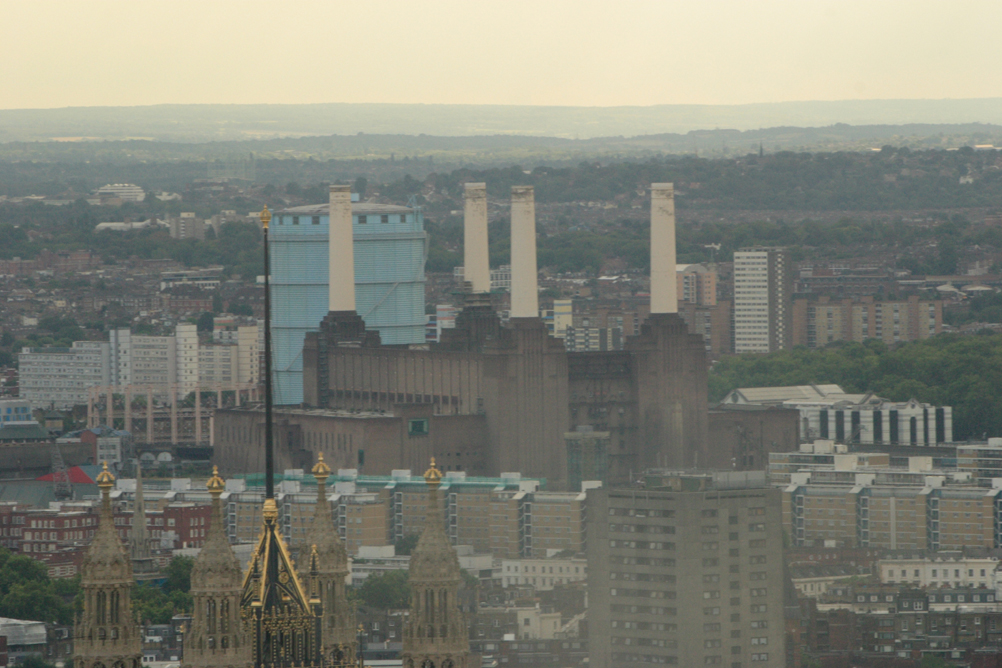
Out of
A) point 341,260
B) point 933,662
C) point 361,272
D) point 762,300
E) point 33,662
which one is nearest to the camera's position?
point 33,662

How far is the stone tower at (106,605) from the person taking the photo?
21406mm

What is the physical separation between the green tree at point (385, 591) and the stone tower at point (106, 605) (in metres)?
37.6

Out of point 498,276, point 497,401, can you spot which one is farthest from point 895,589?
point 498,276

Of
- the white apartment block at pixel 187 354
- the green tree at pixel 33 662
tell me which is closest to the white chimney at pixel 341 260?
the green tree at pixel 33 662

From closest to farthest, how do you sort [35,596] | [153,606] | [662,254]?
1. [153,606]
2. [35,596]
3. [662,254]

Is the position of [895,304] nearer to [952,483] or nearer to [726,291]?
[726,291]

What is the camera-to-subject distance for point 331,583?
22.1 metres

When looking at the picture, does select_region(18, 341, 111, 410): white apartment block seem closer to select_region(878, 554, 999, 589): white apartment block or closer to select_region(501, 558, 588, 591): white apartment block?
select_region(501, 558, 588, 591): white apartment block

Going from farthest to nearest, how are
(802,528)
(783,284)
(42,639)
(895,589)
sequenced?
(783,284)
(802,528)
(895,589)
(42,639)

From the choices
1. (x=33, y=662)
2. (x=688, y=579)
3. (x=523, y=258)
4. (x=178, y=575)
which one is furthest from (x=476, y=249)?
(x=33, y=662)

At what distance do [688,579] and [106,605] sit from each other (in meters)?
36.1

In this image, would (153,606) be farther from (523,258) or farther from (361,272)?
(361,272)

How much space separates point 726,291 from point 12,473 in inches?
3425

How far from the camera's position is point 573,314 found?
168125 millimetres
